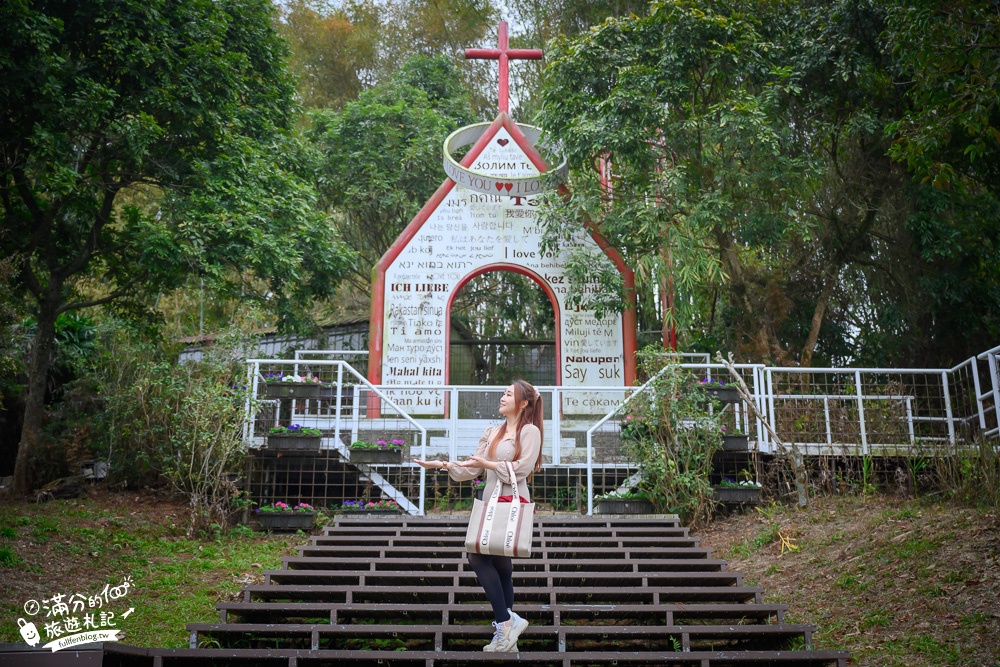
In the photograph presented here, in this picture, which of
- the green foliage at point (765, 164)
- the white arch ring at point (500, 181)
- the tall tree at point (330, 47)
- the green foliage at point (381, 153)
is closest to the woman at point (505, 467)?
the green foliage at point (765, 164)

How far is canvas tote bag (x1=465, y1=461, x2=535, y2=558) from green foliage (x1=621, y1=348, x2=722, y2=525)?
5045 mm

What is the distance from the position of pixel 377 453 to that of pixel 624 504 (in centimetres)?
290

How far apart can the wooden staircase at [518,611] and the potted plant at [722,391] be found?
8.86ft

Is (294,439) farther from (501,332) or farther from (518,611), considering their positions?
(501,332)

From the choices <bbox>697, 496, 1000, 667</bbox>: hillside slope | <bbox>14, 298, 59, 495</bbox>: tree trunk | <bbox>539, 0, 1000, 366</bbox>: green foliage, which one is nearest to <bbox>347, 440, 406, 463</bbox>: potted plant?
<bbox>697, 496, 1000, 667</bbox>: hillside slope

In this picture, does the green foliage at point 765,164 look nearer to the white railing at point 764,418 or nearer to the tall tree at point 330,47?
the white railing at point 764,418

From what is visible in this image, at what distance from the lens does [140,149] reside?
1190 cm

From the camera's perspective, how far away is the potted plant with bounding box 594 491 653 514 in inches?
399

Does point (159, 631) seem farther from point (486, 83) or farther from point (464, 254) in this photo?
point (486, 83)

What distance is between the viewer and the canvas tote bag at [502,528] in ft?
17.2

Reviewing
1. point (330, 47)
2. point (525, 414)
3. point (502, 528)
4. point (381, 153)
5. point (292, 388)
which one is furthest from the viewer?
point (330, 47)

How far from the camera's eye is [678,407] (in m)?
10.5

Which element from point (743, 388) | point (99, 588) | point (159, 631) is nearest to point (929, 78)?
point (743, 388)

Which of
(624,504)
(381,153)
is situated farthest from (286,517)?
(381,153)
